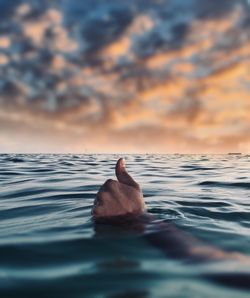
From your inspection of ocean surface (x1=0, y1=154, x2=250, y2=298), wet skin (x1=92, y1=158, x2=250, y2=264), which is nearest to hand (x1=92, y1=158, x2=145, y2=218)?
wet skin (x1=92, y1=158, x2=250, y2=264)

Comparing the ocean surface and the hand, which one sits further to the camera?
the hand

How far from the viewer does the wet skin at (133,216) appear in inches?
148

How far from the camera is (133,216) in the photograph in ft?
15.1

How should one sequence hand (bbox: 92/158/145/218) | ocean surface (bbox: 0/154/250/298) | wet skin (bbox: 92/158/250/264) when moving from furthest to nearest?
hand (bbox: 92/158/145/218)
wet skin (bbox: 92/158/250/264)
ocean surface (bbox: 0/154/250/298)

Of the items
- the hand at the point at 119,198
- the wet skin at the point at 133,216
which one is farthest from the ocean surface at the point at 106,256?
the hand at the point at 119,198

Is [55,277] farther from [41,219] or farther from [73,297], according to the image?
[41,219]

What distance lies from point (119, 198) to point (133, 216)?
1.26ft

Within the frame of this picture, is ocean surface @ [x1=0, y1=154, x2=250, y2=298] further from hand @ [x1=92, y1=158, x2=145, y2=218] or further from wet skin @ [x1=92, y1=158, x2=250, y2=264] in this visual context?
hand @ [x1=92, y1=158, x2=145, y2=218]

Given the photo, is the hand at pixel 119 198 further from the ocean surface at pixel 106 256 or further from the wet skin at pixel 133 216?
the ocean surface at pixel 106 256

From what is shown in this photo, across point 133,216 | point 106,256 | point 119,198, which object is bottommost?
point 106,256

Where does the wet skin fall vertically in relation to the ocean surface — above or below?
above

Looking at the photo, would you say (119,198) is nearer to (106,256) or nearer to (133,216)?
(133,216)

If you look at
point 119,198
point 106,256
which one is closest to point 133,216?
point 119,198

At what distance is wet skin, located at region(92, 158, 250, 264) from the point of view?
376cm
